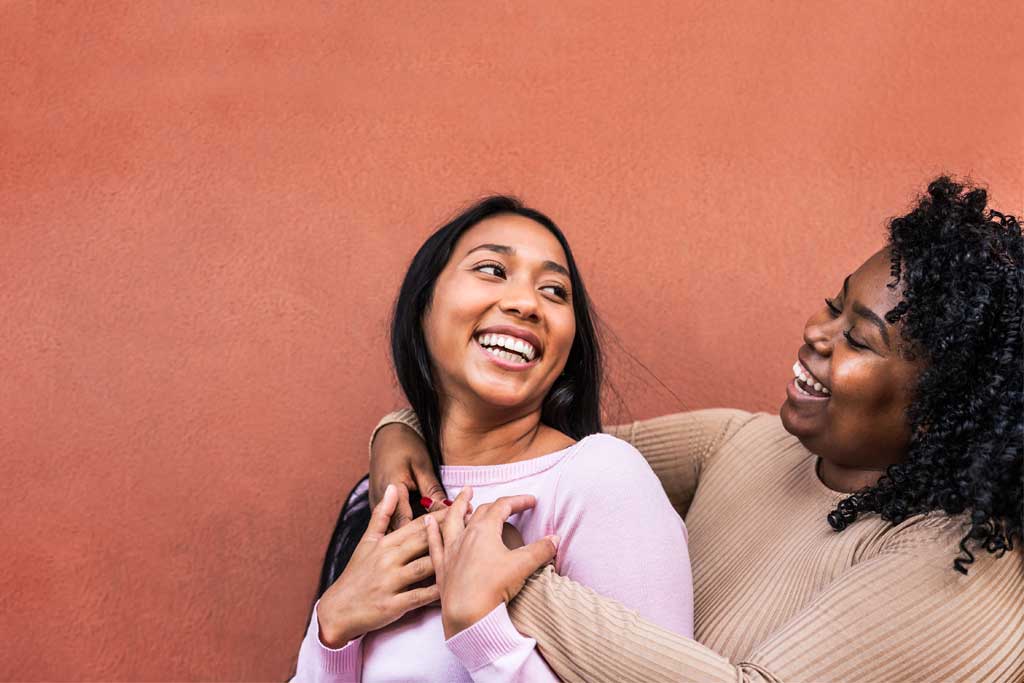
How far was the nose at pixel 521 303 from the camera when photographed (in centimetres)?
140

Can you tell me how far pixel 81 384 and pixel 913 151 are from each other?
183cm

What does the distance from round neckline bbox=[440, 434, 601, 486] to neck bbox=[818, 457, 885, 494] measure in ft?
1.22

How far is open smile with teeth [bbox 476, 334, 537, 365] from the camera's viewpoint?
4.62ft

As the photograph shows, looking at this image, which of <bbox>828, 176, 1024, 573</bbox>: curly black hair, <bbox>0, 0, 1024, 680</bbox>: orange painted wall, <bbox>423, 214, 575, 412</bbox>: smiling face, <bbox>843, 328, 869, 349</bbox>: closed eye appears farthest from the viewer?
<bbox>0, 0, 1024, 680</bbox>: orange painted wall

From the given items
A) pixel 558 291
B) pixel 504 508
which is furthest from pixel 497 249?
pixel 504 508

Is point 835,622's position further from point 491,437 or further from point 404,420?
point 404,420

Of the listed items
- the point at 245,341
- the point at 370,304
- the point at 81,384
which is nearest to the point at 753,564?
the point at 370,304

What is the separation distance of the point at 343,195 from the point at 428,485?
826 millimetres

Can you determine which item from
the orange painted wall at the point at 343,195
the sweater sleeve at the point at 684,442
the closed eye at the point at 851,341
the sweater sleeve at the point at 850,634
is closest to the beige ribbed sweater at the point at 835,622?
the sweater sleeve at the point at 850,634

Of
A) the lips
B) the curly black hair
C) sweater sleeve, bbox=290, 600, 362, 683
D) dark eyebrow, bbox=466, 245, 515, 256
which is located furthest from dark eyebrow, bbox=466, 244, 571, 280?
sweater sleeve, bbox=290, 600, 362, 683

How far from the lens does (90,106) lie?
1.98 meters

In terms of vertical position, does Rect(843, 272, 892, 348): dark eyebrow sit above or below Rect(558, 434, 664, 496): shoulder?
above

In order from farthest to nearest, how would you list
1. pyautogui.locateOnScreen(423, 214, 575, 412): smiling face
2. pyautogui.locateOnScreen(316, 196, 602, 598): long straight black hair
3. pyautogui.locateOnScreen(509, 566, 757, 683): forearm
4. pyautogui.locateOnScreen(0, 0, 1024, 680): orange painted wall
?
pyautogui.locateOnScreen(0, 0, 1024, 680): orange painted wall
pyautogui.locateOnScreen(316, 196, 602, 598): long straight black hair
pyautogui.locateOnScreen(423, 214, 575, 412): smiling face
pyautogui.locateOnScreen(509, 566, 757, 683): forearm

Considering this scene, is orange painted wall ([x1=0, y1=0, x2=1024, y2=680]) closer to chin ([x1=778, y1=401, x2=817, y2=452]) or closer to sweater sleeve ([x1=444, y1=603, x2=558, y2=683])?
chin ([x1=778, y1=401, x2=817, y2=452])
